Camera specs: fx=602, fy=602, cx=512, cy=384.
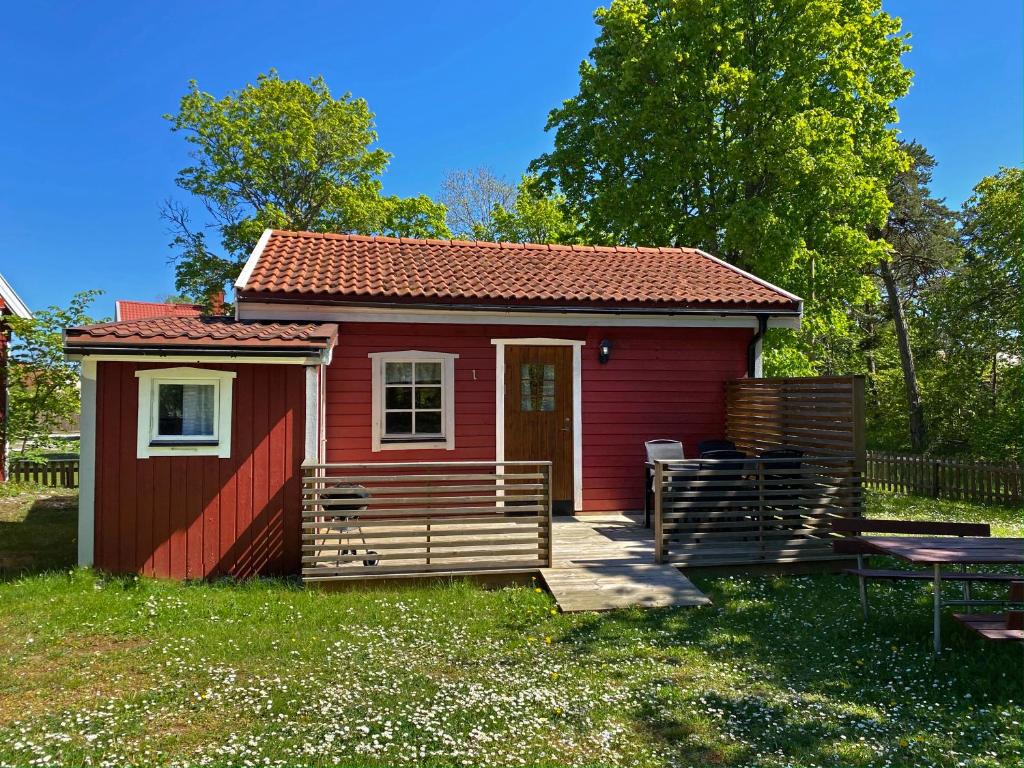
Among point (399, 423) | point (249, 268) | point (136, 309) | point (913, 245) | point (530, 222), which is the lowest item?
point (399, 423)

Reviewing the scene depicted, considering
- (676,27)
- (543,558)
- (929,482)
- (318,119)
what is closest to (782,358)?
(929,482)

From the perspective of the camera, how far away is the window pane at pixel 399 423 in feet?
27.2

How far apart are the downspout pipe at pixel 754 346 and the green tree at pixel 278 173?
18796mm

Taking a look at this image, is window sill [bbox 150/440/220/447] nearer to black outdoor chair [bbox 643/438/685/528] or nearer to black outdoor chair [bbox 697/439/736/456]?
black outdoor chair [bbox 643/438/685/528]

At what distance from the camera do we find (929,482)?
14.0 m

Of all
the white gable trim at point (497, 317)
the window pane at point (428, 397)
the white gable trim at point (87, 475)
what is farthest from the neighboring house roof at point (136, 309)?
the white gable trim at point (87, 475)

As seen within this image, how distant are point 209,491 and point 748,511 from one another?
18.6 ft

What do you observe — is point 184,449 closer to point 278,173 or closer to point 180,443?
point 180,443

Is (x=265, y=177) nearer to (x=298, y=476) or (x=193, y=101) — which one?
(x=193, y=101)

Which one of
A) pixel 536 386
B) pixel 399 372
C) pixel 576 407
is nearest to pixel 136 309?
pixel 399 372

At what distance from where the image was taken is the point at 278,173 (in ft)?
81.3

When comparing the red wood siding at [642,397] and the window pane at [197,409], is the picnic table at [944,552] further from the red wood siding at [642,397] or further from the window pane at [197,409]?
the window pane at [197,409]

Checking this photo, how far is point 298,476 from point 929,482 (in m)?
14.2

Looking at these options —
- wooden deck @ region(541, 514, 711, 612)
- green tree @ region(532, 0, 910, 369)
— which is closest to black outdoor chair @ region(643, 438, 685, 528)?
wooden deck @ region(541, 514, 711, 612)
